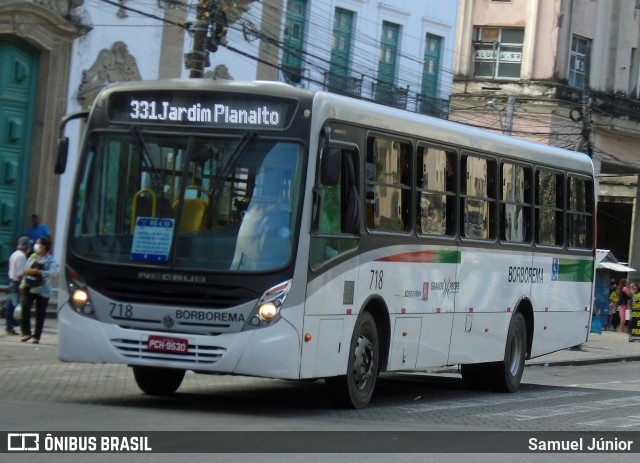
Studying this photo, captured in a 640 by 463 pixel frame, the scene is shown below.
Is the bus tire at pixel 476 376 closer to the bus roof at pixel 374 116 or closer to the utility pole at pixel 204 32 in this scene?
the bus roof at pixel 374 116

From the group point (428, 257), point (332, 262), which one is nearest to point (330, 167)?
point (332, 262)

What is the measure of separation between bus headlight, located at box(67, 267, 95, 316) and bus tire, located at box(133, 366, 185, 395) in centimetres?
155

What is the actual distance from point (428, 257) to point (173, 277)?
3662 mm

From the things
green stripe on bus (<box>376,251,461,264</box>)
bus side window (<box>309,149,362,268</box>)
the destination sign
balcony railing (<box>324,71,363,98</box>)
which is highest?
balcony railing (<box>324,71,363,98</box>)

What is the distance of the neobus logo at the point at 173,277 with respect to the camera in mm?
12844

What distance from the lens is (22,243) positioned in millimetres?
22547

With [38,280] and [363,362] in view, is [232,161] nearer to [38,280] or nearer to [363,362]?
[363,362]

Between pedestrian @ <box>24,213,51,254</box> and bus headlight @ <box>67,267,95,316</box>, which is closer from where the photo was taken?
bus headlight @ <box>67,267,95,316</box>

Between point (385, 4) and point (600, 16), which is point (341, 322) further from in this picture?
point (600, 16)

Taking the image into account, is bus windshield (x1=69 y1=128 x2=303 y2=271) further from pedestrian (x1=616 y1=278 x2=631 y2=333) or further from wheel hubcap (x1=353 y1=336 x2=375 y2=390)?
pedestrian (x1=616 y1=278 x2=631 y2=333)

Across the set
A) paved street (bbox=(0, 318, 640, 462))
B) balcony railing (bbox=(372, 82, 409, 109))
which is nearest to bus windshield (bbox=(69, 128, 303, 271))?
paved street (bbox=(0, 318, 640, 462))

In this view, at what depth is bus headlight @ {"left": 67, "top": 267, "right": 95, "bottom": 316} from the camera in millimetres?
13219

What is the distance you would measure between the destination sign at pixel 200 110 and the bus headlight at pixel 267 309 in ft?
5.03

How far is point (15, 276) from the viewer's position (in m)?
22.4
